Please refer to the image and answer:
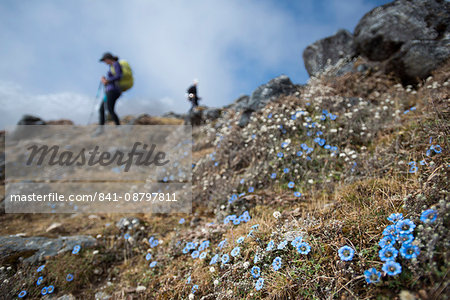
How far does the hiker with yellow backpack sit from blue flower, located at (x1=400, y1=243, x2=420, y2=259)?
788 cm

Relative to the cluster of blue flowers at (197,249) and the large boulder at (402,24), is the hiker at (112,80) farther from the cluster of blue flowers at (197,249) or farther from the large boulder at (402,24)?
the large boulder at (402,24)

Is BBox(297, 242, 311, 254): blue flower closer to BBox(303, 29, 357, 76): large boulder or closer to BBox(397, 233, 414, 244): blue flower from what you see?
BBox(397, 233, 414, 244): blue flower

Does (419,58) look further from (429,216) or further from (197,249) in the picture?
(197,249)

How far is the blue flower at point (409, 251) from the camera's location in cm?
122

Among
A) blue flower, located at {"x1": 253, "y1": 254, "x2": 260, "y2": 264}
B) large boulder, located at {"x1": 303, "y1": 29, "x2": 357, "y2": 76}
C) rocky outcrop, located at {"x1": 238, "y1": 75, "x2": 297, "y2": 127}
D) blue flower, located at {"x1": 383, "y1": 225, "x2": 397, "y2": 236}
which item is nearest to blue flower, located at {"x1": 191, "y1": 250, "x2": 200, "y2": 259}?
blue flower, located at {"x1": 253, "y1": 254, "x2": 260, "y2": 264}

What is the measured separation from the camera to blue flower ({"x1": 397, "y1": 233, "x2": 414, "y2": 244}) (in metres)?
1.29

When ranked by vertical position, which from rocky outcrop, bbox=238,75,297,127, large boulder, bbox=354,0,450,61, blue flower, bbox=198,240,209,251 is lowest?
blue flower, bbox=198,240,209,251

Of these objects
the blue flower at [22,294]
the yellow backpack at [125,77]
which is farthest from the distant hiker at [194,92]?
the blue flower at [22,294]

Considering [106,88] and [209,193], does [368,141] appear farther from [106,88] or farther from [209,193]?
[106,88]

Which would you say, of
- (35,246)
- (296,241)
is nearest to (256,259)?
(296,241)

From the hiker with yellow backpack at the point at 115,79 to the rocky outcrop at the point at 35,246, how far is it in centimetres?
510

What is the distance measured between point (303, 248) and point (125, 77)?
764cm

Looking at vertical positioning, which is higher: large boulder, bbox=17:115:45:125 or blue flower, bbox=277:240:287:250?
large boulder, bbox=17:115:45:125

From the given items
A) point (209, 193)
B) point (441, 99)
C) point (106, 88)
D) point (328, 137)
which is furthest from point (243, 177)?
point (106, 88)
